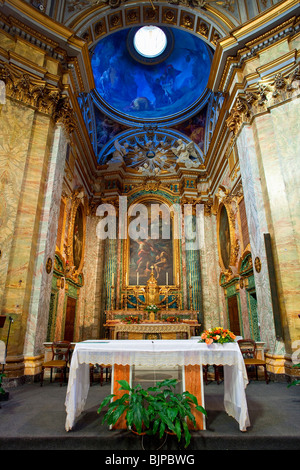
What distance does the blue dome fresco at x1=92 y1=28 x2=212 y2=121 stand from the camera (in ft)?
48.2

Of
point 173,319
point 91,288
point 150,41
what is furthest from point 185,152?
point 173,319

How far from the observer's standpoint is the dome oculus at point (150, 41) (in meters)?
15.5

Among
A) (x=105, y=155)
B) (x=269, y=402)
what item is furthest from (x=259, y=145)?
(x=105, y=155)

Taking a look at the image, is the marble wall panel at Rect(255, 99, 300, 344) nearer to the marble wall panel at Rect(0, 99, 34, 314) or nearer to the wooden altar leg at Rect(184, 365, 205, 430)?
the wooden altar leg at Rect(184, 365, 205, 430)

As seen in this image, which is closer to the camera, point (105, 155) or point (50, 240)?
point (50, 240)

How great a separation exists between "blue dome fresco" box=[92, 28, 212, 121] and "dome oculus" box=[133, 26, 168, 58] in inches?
10.3

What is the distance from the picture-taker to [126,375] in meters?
3.78

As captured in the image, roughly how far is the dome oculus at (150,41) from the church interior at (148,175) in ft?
0.25

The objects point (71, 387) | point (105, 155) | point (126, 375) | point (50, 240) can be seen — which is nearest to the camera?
point (71, 387)

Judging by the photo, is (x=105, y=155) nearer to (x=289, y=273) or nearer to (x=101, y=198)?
(x=101, y=198)

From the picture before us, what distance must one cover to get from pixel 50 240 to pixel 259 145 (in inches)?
252

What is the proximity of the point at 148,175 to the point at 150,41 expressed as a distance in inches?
314
